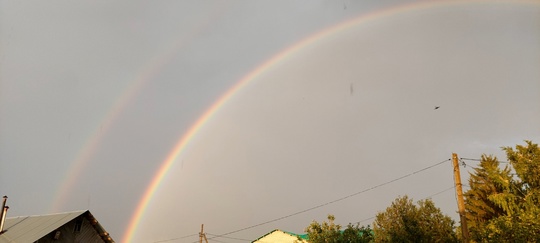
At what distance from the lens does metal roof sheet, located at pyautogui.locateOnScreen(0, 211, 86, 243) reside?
30859mm

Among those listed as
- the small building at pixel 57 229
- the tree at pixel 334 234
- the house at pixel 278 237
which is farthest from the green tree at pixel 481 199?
the small building at pixel 57 229

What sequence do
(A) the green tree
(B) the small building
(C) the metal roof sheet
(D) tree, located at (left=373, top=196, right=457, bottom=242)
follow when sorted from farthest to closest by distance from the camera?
(A) the green tree < (B) the small building < (C) the metal roof sheet < (D) tree, located at (left=373, top=196, right=457, bottom=242)

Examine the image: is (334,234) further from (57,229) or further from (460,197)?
(57,229)

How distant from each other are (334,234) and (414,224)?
24.4 feet

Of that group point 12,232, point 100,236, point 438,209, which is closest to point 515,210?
point 438,209

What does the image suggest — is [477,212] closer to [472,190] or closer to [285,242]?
[472,190]

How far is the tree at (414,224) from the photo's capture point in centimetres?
2593

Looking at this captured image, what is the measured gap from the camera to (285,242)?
52312mm

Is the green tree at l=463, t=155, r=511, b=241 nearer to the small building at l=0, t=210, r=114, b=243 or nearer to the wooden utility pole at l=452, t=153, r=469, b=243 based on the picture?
the wooden utility pole at l=452, t=153, r=469, b=243

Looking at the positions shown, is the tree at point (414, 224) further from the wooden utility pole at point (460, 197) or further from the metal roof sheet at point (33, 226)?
the metal roof sheet at point (33, 226)

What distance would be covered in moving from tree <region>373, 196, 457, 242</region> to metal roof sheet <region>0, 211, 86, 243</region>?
25432mm

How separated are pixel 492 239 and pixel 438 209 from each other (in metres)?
6.75

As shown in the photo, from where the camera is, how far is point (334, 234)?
3189 centimetres

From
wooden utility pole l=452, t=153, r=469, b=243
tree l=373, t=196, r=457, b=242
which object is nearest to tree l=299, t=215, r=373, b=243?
tree l=373, t=196, r=457, b=242
